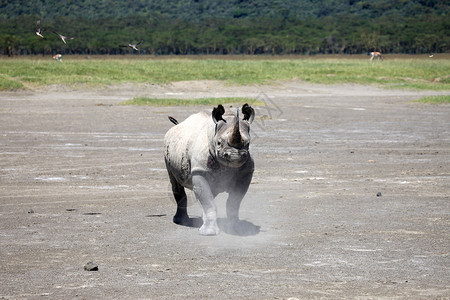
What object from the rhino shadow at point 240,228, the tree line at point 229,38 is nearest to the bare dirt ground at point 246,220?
the rhino shadow at point 240,228

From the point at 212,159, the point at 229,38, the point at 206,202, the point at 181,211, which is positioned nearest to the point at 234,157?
the point at 212,159

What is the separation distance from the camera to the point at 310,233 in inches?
360

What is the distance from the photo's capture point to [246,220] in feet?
32.7

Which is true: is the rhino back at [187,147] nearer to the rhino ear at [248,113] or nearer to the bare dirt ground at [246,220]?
the rhino ear at [248,113]

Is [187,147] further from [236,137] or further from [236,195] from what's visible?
[236,137]

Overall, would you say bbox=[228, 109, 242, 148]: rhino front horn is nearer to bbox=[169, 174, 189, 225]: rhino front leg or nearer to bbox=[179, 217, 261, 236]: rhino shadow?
bbox=[179, 217, 261, 236]: rhino shadow

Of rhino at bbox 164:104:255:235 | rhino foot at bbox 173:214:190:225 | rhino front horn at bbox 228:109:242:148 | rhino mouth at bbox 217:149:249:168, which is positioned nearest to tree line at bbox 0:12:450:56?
rhino foot at bbox 173:214:190:225

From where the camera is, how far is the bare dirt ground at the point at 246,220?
697 cm

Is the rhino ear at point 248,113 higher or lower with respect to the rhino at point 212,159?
higher

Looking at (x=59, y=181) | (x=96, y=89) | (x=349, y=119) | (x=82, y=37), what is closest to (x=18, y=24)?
(x=82, y=37)

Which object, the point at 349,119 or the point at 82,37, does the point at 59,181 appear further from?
the point at 82,37

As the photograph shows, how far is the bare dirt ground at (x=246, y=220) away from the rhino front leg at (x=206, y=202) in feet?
0.43

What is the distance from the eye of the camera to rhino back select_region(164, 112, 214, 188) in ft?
29.3

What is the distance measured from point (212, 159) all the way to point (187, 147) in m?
0.66
